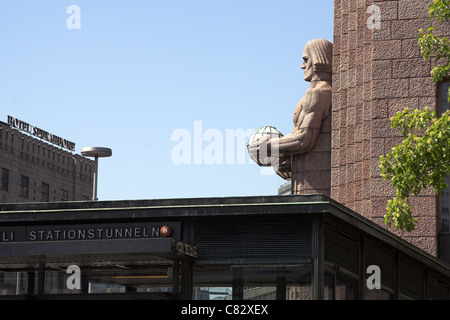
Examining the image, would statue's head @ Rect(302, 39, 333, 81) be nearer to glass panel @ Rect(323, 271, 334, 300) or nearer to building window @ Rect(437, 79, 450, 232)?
building window @ Rect(437, 79, 450, 232)

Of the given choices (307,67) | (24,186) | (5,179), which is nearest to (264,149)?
(307,67)

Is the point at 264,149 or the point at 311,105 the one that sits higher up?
the point at 311,105

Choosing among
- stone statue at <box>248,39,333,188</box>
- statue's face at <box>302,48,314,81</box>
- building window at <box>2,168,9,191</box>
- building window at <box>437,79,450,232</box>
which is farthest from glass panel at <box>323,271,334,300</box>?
building window at <box>2,168,9,191</box>

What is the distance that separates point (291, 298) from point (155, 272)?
286cm

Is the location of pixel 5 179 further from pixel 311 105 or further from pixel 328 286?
pixel 328 286

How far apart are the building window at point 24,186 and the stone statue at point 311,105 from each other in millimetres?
61292

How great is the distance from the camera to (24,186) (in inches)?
3622

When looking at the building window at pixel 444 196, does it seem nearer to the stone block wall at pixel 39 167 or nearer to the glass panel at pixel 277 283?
the glass panel at pixel 277 283

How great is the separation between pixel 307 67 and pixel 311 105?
1477 millimetres

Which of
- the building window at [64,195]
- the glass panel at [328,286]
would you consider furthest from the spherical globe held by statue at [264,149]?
the building window at [64,195]

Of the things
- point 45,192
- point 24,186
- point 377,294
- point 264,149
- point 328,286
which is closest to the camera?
point 328,286

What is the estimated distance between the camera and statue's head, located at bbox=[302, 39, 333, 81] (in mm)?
33188

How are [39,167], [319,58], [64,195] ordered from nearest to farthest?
[319,58] < [39,167] < [64,195]
